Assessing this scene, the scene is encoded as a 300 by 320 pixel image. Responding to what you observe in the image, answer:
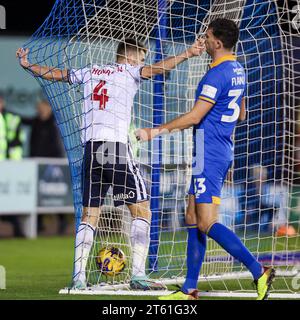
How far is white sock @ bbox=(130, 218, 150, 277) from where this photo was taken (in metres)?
8.91

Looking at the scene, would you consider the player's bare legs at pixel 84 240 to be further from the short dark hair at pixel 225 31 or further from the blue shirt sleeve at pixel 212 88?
the short dark hair at pixel 225 31

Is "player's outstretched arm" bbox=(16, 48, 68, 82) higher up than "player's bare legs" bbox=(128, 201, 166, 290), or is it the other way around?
"player's outstretched arm" bbox=(16, 48, 68, 82)

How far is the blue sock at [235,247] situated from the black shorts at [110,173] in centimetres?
130

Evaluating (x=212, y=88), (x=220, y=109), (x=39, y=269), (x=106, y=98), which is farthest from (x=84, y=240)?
(x=39, y=269)

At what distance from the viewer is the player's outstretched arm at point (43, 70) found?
891 centimetres

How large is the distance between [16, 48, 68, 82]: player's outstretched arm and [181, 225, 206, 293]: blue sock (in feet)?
6.19

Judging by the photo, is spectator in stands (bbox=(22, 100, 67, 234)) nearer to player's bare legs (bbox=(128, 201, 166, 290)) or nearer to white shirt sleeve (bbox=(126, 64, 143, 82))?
player's bare legs (bbox=(128, 201, 166, 290))

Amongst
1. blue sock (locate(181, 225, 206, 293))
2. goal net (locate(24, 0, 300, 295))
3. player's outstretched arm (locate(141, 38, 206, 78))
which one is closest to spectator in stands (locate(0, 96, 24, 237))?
goal net (locate(24, 0, 300, 295))

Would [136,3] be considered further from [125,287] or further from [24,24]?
[24,24]

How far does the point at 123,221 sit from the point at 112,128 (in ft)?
3.38

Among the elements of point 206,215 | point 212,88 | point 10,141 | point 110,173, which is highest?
point 10,141

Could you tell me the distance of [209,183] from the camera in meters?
7.76

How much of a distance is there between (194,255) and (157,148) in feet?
6.59

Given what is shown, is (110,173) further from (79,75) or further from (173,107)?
(173,107)
